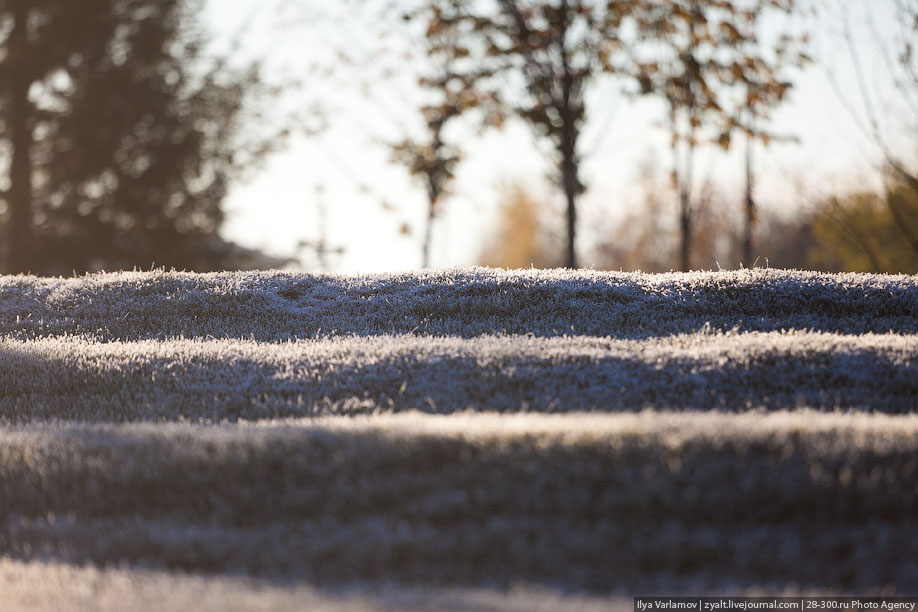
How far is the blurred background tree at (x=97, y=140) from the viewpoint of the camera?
2791 centimetres

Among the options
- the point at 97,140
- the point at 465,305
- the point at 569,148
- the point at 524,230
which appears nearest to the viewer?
the point at 465,305

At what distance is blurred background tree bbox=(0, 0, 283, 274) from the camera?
2791 centimetres

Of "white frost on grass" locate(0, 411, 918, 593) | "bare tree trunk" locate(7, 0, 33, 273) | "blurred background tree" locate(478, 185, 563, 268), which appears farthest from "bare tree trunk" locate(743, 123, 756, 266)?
"blurred background tree" locate(478, 185, 563, 268)

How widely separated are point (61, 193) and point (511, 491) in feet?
88.0

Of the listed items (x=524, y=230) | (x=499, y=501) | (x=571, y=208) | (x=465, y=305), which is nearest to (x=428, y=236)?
(x=571, y=208)

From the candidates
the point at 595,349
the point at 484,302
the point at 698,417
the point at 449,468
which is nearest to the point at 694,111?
the point at 484,302

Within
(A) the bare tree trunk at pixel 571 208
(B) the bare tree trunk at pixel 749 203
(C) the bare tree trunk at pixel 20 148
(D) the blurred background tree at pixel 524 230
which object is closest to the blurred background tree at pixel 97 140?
(C) the bare tree trunk at pixel 20 148

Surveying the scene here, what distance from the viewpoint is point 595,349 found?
1023 centimetres

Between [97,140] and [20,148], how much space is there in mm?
2301

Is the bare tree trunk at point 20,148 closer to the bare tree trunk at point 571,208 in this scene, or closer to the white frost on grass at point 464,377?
the bare tree trunk at point 571,208

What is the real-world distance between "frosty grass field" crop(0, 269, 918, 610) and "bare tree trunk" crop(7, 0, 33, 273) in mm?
17089

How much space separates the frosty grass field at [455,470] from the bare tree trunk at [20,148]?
17089 millimetres

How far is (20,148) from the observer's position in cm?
2777

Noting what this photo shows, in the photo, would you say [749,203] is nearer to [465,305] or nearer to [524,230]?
[465,305]
